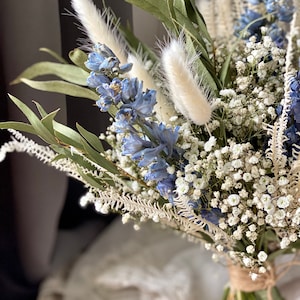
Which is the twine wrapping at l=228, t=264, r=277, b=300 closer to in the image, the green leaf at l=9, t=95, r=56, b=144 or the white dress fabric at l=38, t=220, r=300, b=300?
the white dress fabric at l=38, t=220, r=300, b=300

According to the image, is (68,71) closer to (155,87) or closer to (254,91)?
(155,87)

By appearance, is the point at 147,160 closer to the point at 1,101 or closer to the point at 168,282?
the point at 1,101

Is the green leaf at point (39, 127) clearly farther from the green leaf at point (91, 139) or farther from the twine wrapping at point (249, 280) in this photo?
the twine wrapping at point (249, 280)

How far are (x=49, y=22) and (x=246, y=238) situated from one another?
0.42 m

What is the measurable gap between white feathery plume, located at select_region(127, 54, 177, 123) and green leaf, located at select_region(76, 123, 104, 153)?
0.08 meters

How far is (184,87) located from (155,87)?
101 mm

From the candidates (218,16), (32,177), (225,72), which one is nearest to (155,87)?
(225,72)

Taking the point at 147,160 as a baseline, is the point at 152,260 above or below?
below

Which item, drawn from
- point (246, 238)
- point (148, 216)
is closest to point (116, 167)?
point (148, 216)

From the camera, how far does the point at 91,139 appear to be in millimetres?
650

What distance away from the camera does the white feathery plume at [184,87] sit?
55cm

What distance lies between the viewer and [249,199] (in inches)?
24.2

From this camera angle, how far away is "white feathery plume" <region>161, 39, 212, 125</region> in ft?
1.80

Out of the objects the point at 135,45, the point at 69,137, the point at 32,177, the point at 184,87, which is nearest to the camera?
the point at 184,87
